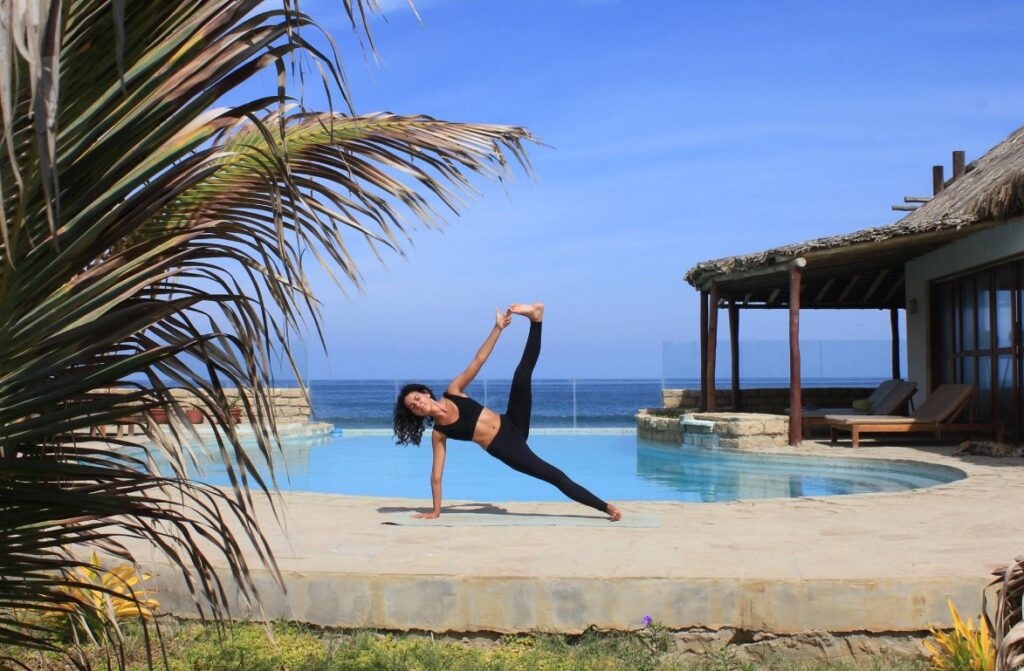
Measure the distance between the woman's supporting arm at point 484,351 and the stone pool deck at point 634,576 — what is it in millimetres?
943

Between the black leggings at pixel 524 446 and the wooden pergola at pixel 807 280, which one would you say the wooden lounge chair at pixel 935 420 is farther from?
the black leggings at pixel 524 446

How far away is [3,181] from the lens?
5.42 ft

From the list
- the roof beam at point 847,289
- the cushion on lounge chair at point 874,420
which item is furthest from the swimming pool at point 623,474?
the roof beam at point 847,289

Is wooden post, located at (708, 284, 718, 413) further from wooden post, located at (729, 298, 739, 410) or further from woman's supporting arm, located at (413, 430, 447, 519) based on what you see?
woman's supporting arm, located at (413, 430, 447, 519)

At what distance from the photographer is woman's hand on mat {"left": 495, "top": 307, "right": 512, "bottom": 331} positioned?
5969 millimetres

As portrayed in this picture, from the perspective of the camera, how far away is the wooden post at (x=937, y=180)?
16.4 meters

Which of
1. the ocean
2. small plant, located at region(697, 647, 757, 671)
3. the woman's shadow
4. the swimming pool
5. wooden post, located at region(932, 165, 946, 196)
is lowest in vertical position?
the ocean

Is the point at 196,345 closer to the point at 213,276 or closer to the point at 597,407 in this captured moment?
the point at 213,276

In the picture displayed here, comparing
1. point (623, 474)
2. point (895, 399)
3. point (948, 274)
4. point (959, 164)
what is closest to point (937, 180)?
point (959, 164)

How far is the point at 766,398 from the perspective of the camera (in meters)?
18.9

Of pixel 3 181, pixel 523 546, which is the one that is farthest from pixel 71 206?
pixel 523 546

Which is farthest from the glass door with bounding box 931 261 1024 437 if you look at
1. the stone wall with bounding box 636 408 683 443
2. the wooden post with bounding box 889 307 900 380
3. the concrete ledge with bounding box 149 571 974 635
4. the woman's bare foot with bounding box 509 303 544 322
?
the concrete ledge with bounding box 149 571 974 635

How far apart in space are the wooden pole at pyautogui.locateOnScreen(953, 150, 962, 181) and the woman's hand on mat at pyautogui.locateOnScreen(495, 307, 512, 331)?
486 inches

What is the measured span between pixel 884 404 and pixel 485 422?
9.31 meters
